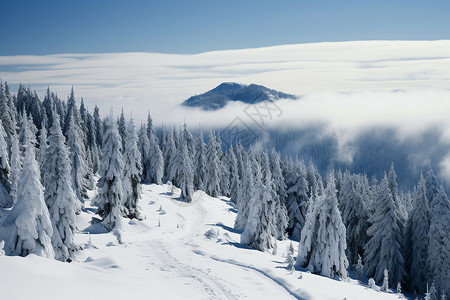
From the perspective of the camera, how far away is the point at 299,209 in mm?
58156

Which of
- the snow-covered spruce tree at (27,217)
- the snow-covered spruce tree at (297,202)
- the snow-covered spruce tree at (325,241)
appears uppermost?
the snow-covered spruce tree at (27,217)

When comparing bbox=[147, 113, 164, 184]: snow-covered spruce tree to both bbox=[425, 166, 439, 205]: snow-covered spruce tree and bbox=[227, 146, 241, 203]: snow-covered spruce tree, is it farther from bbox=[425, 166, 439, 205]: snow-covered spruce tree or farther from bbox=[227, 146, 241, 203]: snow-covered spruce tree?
bbox=[425, 166, 439, 205]: snow-covered spruce tree

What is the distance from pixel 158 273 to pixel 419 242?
3003 cm

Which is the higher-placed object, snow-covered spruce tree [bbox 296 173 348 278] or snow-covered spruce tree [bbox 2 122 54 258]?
snow-covered spruce tree [bbox 2 122 54 258]

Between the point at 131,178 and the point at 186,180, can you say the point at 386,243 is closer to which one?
the point at 131,178

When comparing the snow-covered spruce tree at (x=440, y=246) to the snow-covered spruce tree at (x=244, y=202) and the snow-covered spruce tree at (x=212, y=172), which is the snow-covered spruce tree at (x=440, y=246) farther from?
the snow-covered spruce tree at (x=212, y=172)

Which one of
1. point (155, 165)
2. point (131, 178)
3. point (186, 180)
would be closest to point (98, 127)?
point (155, 165)

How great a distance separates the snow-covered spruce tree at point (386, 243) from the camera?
37.2 meters

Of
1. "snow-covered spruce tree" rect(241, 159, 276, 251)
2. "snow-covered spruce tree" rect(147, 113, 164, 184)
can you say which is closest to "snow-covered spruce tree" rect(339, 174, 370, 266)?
"snow-covered spruce tree" rect(241, 159, 276, 251)

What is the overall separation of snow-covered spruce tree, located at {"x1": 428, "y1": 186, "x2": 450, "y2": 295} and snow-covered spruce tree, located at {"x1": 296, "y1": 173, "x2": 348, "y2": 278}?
10957mm

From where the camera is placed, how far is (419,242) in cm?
3681

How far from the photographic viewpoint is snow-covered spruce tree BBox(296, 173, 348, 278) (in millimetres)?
28484

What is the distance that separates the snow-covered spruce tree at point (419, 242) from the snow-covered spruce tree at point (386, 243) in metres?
1.16

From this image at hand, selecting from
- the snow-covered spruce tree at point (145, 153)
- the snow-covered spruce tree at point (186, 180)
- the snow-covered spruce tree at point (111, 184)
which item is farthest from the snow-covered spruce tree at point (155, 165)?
the snow-covered spruce tree at point (111, 184)
